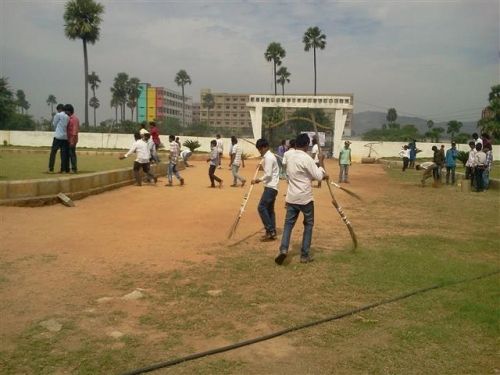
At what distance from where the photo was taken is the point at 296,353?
12.0 ft

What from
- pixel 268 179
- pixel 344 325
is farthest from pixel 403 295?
pixel 268 179

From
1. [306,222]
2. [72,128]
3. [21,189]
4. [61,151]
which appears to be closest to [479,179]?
[306,222]

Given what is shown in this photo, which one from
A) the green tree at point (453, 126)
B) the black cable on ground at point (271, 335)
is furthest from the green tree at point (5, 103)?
the green tree at point (453, 126)

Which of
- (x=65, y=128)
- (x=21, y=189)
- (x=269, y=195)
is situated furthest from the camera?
(x=65, y=128)

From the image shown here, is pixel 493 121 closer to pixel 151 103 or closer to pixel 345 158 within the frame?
pixel 345 158

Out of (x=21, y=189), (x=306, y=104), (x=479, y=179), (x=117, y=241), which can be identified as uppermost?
(x=306, y=104)

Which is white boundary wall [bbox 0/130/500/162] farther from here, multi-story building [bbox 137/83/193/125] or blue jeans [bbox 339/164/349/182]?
multi-story building [bbox 137/83/193/125]

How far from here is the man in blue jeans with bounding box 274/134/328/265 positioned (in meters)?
6.12

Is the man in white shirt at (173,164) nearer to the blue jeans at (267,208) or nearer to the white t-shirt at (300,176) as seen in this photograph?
the blue jeans at (267,208)

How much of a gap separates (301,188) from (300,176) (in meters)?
0.16

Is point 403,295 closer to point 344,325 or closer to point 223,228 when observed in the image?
point 344,325

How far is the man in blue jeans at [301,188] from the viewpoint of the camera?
6.12 meters

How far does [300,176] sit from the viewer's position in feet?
20.3

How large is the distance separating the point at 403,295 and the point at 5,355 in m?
3.67
